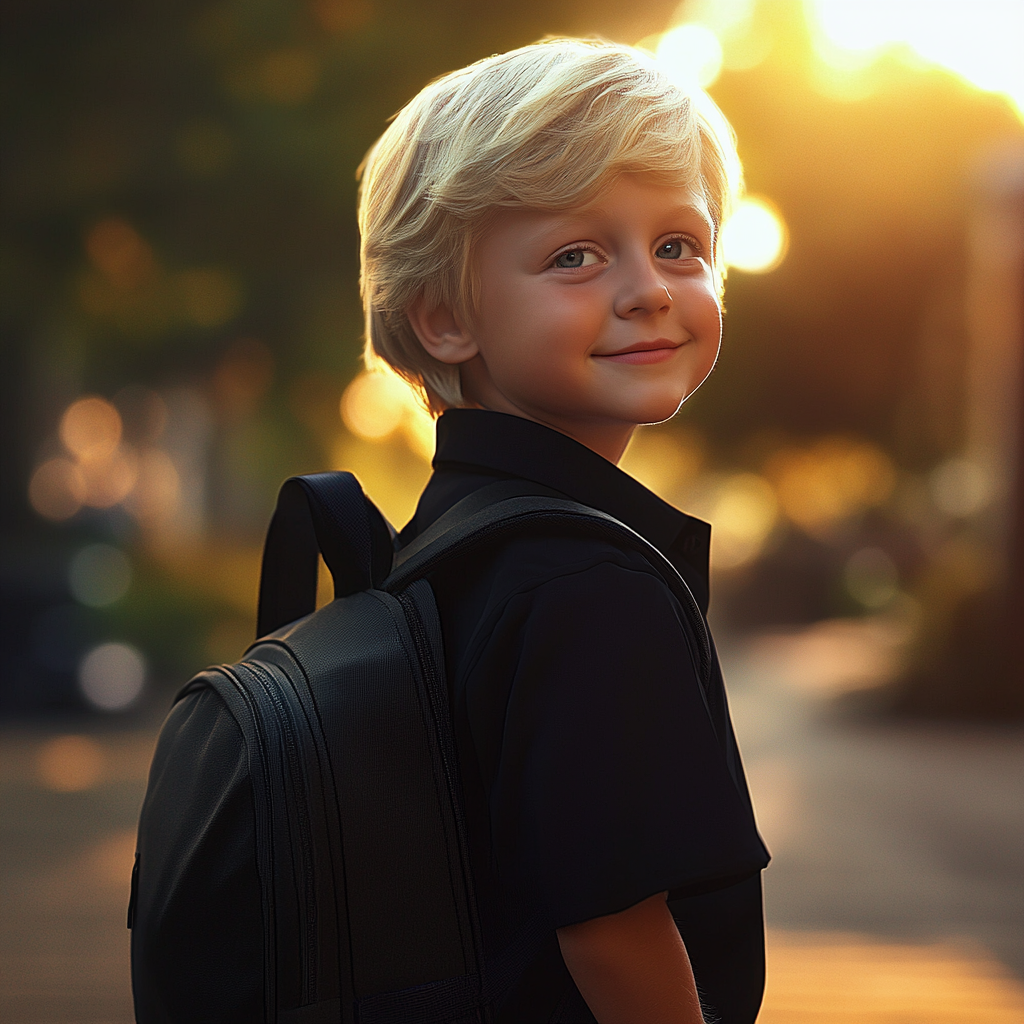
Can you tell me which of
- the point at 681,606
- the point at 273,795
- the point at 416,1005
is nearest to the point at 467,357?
the point at 681,606

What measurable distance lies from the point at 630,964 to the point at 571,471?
519mm

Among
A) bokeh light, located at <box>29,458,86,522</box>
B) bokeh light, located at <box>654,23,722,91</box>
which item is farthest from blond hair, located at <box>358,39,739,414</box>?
bokeh light, located at <box>29,458,86,522</box>

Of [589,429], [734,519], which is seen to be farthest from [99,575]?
[734,519]

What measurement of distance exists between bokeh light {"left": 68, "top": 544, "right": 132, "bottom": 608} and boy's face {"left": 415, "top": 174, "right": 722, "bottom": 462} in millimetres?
8817

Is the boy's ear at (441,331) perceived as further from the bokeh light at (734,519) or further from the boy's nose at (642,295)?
the bokeh light at (734,519)

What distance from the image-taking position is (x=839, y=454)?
15180mm

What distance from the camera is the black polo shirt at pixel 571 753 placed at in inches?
40.9

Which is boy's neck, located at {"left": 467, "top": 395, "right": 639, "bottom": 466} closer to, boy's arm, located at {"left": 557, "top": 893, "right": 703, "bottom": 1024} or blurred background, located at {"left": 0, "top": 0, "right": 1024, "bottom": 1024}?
boy's arm, located at {"left": 557, "top": 893, "right": 703, "bottom": 1024}

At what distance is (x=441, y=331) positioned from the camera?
139cm

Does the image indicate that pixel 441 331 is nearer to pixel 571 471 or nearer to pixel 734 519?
pixel 571 471

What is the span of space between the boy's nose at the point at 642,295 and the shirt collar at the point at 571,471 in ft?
0.53

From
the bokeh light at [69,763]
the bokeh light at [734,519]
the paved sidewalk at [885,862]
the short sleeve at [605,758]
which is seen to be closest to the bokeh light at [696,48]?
the paved sidewalk at [885,862]

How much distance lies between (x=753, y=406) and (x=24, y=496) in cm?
781

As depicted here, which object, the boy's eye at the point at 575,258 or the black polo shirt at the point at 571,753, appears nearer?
the black polo shirt at the point at 571,753
